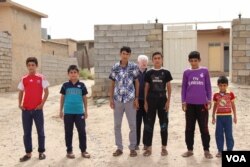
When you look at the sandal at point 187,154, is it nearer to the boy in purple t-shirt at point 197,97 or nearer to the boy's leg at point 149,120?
the boy in purple t-shirt at point 197,97

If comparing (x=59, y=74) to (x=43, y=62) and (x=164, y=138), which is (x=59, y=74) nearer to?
(x=43, y=62)

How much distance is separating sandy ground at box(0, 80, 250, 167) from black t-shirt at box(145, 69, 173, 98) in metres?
0.97

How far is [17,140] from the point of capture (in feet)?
24.4

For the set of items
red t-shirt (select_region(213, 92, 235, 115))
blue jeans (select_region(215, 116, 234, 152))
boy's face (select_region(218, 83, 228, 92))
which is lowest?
blue jeans (select_region(215, 116, 234, 152))

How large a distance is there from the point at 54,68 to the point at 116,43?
10.9 m

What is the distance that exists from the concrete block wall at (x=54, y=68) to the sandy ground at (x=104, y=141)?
968 centimetres

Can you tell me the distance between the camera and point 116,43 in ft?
39.8

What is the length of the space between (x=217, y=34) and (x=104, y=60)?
485 inches

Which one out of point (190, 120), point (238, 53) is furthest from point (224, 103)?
point (238, 53)

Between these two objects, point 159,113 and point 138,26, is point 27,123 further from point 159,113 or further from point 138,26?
point 138,26

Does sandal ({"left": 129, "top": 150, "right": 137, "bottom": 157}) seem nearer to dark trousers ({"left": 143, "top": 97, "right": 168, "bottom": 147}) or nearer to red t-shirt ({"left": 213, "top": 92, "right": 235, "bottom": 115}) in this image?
dark trousers ({"left": 143, "top": 97, "right": 168, "bottom": 147})

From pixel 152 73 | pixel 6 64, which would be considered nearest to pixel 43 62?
pixel 6 64

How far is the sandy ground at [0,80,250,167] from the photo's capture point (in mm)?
A: 5473

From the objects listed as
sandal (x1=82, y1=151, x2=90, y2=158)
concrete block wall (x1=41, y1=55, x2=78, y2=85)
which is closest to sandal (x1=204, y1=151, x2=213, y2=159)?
sandal (x1=82, y1=151, x2=90, y2=158)
